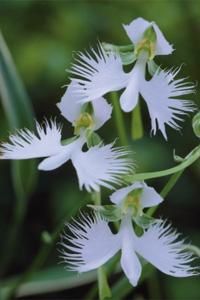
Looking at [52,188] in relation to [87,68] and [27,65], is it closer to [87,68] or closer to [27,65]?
[27,65]

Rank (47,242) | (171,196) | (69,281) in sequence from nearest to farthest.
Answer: (47,242) < (69,281) < (171,196)

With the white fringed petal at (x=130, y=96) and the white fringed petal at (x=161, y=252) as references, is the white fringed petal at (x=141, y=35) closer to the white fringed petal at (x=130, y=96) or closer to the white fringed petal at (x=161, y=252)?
the white fringed petal at (x=130, y=96)

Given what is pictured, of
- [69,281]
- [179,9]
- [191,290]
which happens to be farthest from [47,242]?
[179,9]

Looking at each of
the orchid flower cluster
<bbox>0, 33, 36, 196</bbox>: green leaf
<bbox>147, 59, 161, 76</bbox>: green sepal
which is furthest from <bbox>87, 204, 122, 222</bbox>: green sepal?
<bbox>0, 33, 36, 196</bbox>: green leaf

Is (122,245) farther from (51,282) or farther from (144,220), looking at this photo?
(51,282)

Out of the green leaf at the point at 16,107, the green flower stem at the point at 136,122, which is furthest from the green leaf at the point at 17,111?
the green flower stem at the point at 136,122

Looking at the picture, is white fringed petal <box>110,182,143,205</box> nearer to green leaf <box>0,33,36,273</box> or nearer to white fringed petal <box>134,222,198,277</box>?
white fringed petal <box>134,222,198,277</box>
